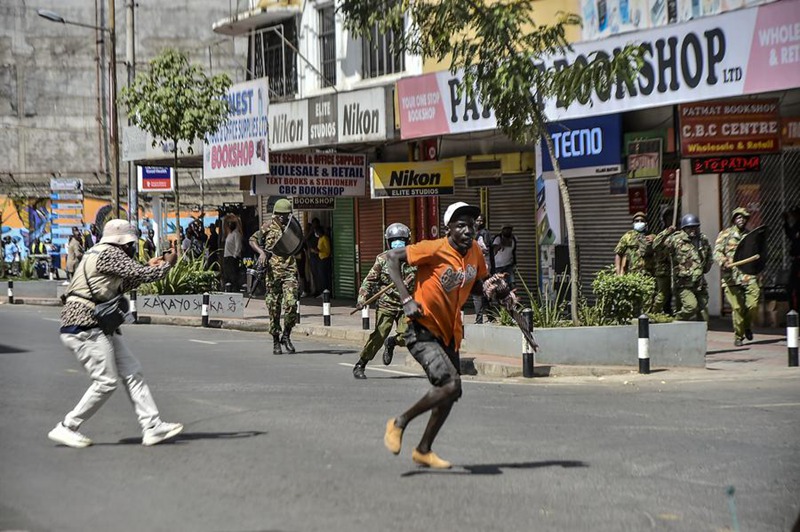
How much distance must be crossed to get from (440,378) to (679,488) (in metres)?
1.63

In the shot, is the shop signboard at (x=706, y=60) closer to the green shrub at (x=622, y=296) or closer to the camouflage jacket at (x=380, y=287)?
the green shrub at (x=622, y=296)

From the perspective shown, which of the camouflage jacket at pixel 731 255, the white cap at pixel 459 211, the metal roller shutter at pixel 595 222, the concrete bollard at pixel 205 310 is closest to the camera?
the white cap at pixel 459 211

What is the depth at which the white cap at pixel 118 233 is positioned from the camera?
942cm

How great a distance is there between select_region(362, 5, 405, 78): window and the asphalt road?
14.4 meters

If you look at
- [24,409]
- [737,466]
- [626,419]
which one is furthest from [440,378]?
[24,409]

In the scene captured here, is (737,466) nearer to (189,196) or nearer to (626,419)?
(626,419)

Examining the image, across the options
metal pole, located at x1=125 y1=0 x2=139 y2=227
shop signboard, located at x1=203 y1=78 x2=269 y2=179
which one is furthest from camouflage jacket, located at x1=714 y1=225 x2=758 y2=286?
metal pole, located at x1=125 y1=0 x2=139 y2=227

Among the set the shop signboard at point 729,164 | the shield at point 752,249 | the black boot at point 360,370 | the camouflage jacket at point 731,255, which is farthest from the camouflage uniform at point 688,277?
the black boot at point 360,370

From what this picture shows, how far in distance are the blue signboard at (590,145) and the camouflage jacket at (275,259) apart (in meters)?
6.15

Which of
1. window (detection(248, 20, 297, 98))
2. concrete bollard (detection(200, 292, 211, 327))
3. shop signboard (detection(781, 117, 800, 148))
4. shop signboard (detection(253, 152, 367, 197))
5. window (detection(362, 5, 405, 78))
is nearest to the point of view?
shop signboard (detection(781, 117, 800, 148))

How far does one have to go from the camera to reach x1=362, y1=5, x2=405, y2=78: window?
27.5 meters

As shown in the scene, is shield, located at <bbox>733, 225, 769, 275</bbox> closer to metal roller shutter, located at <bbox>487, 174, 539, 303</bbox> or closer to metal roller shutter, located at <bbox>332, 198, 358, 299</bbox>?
metal roller shutter, located at <bbox>487, 174, 539, 303</bbox>

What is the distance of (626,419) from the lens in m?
10.7

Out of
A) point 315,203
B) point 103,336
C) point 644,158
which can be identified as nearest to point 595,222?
point 644,158
